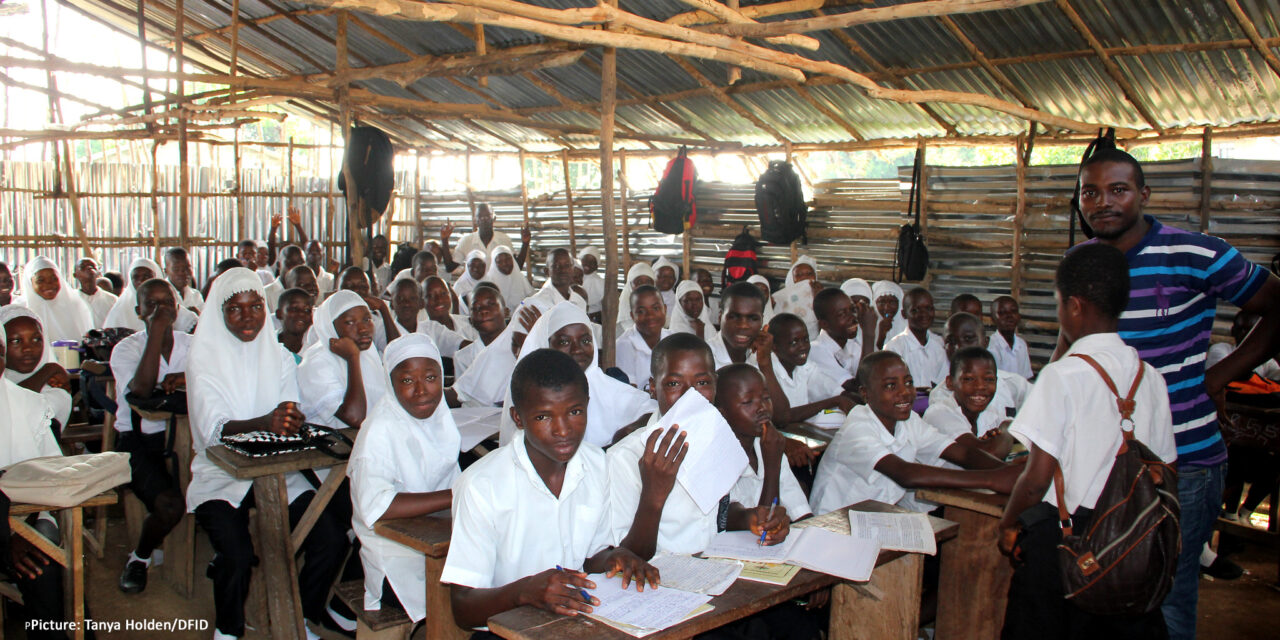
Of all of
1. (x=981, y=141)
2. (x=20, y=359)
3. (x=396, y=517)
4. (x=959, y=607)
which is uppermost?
(x=981, y=141)

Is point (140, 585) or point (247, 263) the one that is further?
point (247, 263)

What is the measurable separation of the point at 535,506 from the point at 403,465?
2.88 ft

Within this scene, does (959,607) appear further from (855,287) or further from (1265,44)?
(1265,44)

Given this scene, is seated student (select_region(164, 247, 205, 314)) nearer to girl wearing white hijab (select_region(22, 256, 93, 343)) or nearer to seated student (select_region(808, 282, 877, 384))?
girl wearing white hijab (select_region(22, 256, 93, 343))

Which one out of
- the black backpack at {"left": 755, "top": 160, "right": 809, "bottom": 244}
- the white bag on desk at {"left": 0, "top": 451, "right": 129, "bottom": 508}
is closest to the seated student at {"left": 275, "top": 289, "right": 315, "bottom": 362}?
the white bag on desk at {"left": 0, "top": 451, "right": 129, "bottom": 508}

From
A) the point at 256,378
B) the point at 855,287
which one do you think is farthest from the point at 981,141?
Result: the point at 256,378

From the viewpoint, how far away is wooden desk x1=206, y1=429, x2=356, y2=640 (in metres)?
3.12

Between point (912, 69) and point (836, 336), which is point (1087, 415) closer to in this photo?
point (836, 336)

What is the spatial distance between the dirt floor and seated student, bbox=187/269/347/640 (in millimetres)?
378

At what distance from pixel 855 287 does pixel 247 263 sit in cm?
675

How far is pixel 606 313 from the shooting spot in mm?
5297

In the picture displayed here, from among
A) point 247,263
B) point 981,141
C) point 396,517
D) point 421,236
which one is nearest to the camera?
point 396,517

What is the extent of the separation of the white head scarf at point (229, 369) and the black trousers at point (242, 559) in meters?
0.42

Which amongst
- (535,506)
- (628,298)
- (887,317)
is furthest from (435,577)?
(628,298)
